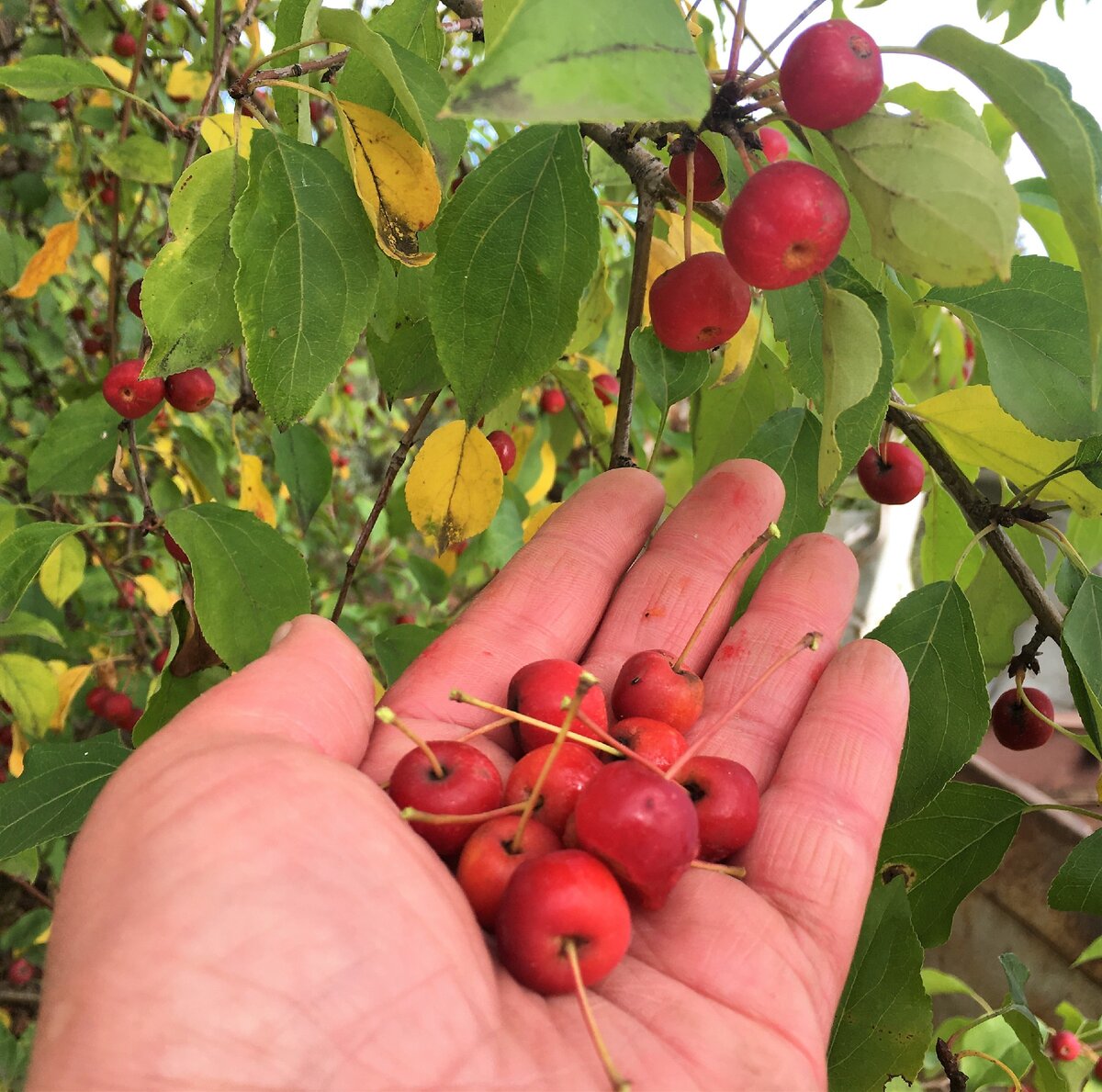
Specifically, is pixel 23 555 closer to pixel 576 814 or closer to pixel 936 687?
pixel 576 814

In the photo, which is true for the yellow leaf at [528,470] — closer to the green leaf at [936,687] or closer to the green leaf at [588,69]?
the green leaf at [936,687]

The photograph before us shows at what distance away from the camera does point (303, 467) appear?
1519 millimetres

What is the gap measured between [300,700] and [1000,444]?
2.72 ft

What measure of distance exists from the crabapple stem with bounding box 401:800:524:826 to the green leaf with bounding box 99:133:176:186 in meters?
1.18

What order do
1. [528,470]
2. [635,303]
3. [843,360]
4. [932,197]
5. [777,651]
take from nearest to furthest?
[932,197]
[843,360]
[635,303]
[777,651]
[528,470]

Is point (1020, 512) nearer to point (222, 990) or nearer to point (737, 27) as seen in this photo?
point (737, 27)

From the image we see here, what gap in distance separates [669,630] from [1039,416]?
1.65ft

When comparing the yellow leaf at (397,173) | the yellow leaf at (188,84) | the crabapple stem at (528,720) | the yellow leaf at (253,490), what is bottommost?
the yellow leaf at (253,490)

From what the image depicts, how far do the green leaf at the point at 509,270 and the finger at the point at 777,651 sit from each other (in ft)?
1.55

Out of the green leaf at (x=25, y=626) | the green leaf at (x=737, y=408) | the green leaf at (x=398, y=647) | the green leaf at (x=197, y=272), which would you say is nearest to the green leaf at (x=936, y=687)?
the green leaf at (x=737, y=408)

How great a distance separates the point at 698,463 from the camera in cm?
134

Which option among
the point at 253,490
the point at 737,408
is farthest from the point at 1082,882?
the point at 253,490

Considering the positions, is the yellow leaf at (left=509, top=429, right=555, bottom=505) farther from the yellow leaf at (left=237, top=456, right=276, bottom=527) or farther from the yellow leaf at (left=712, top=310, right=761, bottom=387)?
the yellow leaf at (left=712, top=310, right=761, bottom=387)

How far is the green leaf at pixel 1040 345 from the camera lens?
3.00 ft
